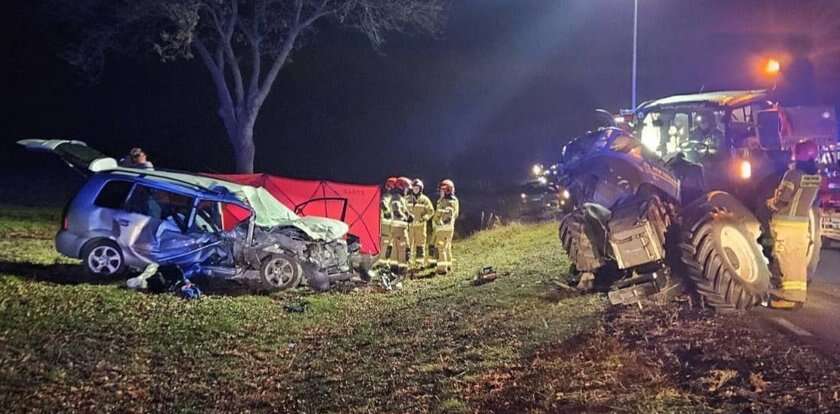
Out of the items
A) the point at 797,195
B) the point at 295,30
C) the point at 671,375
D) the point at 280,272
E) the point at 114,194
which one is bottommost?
the point at 671,375

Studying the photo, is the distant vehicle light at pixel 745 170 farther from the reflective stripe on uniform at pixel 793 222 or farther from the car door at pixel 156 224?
the car door at pixel 156 224

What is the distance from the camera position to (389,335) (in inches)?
334

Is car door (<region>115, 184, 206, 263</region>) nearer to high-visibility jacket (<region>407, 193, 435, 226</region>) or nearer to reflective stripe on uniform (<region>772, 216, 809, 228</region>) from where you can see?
high-visibility jacket (<region>407, 193, 435, 226</region>)

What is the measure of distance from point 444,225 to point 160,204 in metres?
4.59

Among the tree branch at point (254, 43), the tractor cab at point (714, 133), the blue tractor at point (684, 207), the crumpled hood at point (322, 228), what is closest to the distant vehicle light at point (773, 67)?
the tractor cab at point (714, 133)

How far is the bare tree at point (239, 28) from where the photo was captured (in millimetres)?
23781

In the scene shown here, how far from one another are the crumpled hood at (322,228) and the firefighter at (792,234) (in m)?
5.88

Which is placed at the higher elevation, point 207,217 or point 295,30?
point 295,30

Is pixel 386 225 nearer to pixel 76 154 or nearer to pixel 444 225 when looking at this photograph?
pixel 444 225

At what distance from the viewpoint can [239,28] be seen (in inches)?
1045

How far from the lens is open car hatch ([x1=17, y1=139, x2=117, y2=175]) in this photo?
11.0 meters

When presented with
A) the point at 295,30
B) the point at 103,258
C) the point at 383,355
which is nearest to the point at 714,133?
the point at 383,355

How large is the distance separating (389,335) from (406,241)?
5131 millimetres

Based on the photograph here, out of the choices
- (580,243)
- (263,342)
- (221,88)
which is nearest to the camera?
(263,342)
